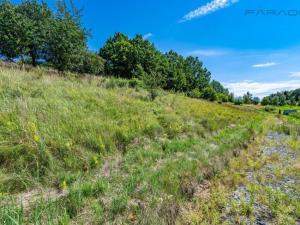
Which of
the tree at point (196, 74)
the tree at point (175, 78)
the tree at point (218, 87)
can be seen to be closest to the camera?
the tree at point (175, 78)

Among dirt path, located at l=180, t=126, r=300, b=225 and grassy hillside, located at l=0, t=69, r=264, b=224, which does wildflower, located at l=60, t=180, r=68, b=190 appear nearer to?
grassy hillside, located at l=0, t=69, r=264, b=224

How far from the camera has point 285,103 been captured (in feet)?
286

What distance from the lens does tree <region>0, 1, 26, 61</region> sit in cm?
1402

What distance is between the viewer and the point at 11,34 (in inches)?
562

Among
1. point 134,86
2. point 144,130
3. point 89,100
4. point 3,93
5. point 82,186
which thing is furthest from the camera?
point 134,86

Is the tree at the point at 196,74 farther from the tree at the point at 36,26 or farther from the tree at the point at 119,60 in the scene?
the tree at the point at 36,26

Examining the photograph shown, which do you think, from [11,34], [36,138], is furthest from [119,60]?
[36,138]

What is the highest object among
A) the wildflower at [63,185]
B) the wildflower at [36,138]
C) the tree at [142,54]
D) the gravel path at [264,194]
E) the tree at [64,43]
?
the tree at [142,54]

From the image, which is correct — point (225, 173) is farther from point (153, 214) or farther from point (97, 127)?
A: point (97, 127)

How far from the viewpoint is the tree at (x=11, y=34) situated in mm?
14016

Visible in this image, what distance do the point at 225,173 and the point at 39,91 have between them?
7192 mm

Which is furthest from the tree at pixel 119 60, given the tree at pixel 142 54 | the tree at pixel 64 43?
the tree at pixel 64 43

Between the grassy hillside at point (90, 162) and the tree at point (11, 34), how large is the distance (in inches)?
325

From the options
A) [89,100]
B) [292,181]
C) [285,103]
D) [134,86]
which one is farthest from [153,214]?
[285,103]
